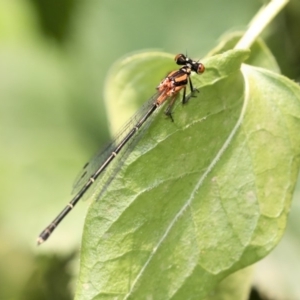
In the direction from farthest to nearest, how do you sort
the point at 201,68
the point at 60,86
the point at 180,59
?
1. the point at 60,86
2. the point at 180,59
3. the point at 201,68

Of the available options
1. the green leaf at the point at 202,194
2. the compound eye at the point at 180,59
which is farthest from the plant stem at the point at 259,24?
the compound eye at the point at 180,59

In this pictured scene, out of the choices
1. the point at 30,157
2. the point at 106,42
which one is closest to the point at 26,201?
the point at 30,157

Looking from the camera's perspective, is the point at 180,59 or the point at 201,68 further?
the point at 180,59

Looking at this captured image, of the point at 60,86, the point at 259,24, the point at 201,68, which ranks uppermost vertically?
the point at 60,86

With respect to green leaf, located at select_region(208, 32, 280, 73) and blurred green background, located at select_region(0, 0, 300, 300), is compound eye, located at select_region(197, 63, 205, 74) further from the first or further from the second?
blurred green background, located at select_region(0, 0, 300, 300)

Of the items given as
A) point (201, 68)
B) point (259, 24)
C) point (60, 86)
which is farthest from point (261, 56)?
point (60, 86)

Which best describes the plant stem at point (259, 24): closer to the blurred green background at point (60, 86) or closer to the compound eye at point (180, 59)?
the compound eye at point (180, 59)

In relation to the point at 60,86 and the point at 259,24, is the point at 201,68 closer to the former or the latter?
the point at 259,24
